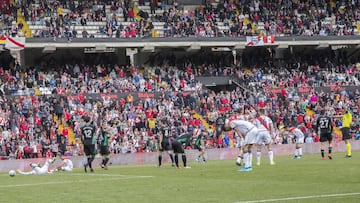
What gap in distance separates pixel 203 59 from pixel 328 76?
27.5ft

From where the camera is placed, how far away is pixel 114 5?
53.2m

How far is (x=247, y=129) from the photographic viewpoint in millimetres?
26266

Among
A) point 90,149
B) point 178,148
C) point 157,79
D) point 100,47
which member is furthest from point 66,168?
point 157,79

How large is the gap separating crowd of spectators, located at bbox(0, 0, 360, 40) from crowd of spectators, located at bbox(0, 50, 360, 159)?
247cm

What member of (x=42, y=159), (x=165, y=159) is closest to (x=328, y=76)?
(x=165, y=159)

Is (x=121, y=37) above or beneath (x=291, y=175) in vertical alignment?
above

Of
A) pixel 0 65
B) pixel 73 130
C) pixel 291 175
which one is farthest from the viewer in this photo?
pixel 0 65

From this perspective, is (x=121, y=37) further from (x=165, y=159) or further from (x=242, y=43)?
(x=165, y=159)

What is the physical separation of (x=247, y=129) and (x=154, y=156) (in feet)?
47.9

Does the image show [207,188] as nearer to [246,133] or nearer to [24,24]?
[246,133]

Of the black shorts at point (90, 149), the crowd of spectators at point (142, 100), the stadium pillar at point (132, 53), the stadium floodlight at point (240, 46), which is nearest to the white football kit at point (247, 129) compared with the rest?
the black shorts at point (90, 149)

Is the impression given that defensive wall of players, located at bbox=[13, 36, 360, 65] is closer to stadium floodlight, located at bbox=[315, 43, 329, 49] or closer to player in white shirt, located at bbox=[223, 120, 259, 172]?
stadium floodlight, located at bbox=[315, 43, 329, 49]

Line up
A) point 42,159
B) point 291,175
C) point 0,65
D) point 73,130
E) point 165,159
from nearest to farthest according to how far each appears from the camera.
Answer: point 291,175 < point 42,159 < point 165,159 < point 73,130 < point 0,65

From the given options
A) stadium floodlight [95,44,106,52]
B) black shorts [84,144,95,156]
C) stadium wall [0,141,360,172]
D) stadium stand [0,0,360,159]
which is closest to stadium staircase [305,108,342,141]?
stadium stand [0,0,360,159]
